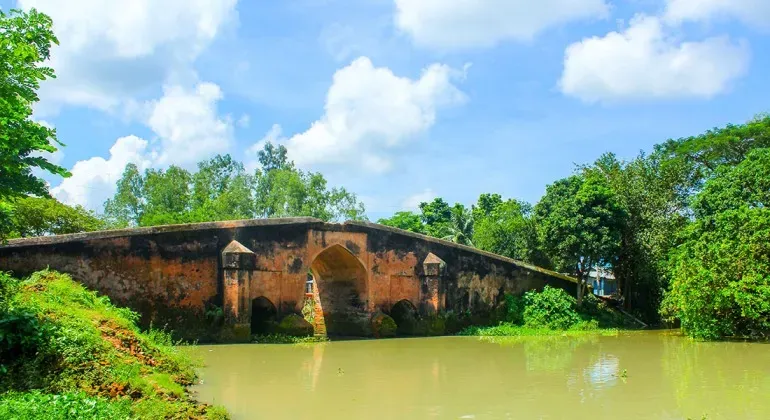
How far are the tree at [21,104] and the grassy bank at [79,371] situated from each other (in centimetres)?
163

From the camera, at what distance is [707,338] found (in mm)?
16328

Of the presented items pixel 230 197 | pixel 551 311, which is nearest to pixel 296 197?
pixel 230 197

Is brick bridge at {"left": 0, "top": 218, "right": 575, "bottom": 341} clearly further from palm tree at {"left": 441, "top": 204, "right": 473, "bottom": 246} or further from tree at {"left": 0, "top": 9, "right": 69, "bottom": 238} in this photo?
palm tree at {"left": 441, "top": 204, "right": 473, "bottom": 246}

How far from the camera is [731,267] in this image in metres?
15.6

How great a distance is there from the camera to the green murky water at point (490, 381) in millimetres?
7766

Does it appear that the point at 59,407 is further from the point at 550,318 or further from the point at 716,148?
the point at 716,148

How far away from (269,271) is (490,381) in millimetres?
7999

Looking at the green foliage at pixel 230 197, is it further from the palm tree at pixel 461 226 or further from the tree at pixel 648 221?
the tree at pixel 648 221

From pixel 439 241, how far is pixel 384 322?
3032 millimetres

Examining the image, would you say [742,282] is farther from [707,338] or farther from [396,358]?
[396,358]

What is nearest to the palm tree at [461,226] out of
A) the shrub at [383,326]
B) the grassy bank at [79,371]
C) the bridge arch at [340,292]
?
the bridge arch at [340,292]

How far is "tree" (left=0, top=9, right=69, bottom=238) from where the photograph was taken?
7984 mm

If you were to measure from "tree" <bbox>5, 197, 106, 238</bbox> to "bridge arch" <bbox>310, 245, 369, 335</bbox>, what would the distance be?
10.1 metres

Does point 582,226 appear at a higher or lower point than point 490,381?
higher
